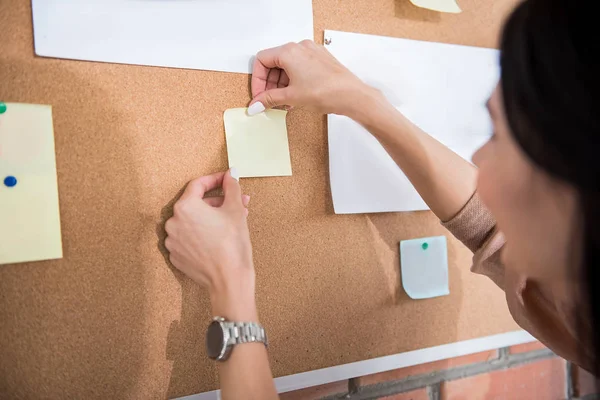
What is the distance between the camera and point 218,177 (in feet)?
1.88

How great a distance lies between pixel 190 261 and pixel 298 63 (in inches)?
10.8

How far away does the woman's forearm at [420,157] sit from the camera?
1.98 ft

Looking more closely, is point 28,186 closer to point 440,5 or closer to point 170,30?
point 170,30

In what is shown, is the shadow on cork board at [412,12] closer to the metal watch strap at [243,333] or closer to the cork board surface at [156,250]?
the cork board surface at [156,250]

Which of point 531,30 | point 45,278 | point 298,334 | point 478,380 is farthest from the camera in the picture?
point 478,380

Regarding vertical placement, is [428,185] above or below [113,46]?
below

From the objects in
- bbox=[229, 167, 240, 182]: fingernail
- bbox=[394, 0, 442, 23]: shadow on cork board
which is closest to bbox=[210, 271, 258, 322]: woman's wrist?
bbox=[229, 167, 240, 182]: fingernail

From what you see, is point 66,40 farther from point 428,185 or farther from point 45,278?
point 428,185

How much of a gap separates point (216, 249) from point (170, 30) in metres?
0.27

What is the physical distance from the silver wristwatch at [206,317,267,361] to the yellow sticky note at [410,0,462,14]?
0.54 m

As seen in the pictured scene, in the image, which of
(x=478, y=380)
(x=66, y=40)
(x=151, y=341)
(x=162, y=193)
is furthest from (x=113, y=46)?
(x=478, y=380)

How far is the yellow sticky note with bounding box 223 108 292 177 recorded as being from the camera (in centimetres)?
59

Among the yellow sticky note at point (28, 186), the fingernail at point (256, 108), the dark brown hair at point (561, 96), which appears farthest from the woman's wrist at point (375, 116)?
the yellow sticky note at point (28, 186)

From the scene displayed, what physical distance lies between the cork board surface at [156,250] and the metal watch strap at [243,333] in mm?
89
